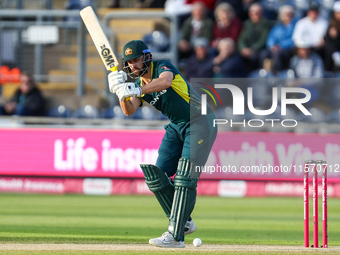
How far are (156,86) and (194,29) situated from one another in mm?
9168

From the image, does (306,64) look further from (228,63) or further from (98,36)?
(98,36)

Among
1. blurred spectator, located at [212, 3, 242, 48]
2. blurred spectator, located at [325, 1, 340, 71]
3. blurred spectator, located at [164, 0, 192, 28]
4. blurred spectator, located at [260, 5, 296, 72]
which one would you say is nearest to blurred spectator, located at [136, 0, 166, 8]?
blurred spectator, located at [164, 0, 192, 28]

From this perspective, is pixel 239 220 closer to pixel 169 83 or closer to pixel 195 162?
pixel 195 162

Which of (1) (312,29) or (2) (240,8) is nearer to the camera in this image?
(1) (312,29)

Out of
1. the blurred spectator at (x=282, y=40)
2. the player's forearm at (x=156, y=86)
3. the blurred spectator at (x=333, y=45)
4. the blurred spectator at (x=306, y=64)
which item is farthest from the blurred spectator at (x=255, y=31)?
the player's forearm at (x=156, y=86)

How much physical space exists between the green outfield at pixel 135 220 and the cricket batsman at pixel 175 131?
701 millimetres

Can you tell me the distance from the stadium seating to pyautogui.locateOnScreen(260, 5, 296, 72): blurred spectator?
3952 mm

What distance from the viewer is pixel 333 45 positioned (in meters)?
13.2

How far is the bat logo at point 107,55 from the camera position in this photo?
5781 millimetres

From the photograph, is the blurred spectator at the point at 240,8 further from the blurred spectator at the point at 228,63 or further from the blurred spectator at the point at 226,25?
the blurred spectator at the point at 228,63

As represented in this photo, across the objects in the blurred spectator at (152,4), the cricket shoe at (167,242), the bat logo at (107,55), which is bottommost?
the cricket shoe at (167,242)

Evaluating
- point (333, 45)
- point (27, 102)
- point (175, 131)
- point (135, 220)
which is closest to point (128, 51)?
point (175, 131)

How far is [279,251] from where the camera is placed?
554 cm

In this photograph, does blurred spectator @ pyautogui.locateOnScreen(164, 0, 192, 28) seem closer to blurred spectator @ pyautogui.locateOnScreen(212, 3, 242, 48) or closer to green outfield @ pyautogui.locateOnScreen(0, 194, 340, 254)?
blurred spectator @ pyautogui.locateOnScreen(212, 3, 242, 48)
